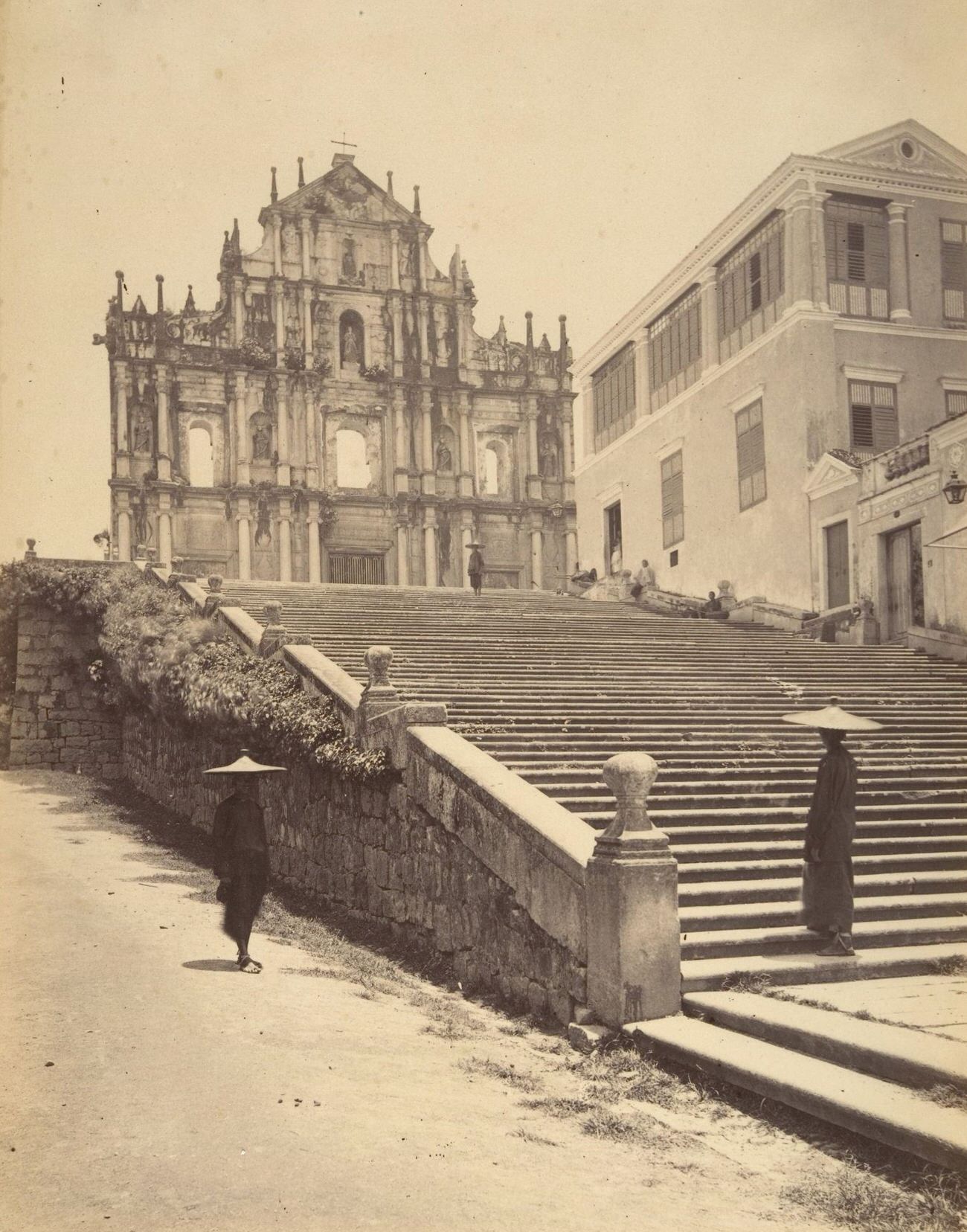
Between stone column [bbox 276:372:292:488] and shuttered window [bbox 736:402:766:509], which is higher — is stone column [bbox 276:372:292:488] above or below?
above

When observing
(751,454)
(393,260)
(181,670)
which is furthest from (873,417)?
(393,260)

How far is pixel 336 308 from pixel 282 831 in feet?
95.7

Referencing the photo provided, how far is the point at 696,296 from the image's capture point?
28047 millimetres

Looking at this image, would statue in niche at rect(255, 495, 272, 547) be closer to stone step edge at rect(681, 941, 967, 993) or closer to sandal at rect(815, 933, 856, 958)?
stone step edge at rect(681, 941, 967, 993)

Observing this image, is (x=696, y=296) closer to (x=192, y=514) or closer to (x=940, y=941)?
(x=192, y=514)

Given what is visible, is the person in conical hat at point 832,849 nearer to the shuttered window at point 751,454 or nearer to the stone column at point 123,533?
the shuttered window at point 751,454

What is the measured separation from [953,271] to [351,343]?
20196mm

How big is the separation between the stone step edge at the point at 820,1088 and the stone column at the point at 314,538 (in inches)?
1255

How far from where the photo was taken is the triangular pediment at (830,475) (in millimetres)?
21875

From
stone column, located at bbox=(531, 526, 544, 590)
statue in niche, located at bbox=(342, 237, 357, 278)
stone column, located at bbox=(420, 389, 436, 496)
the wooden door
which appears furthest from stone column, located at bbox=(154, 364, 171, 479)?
the wooden door

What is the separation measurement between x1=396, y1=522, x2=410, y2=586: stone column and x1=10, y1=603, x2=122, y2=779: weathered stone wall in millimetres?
17695

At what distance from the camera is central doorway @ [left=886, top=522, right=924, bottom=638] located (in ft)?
62.1

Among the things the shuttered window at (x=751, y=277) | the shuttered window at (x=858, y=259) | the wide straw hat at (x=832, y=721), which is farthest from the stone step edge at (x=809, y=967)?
the shuttered window at (x=751, y=277)

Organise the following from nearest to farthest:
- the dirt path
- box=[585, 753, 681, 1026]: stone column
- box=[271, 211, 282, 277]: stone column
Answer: the dirt path < box=[585, 753, 681, 1026]: stone column < box=[271, 211, 282, 277]: stone column
